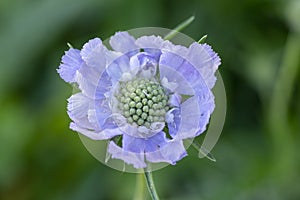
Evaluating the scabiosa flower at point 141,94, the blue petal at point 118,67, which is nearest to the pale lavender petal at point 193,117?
the scabiosa flower at point 141,94

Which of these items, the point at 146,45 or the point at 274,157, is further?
the point at 274,157

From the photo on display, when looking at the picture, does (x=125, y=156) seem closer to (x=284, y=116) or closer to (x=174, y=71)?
(x=174, y=71)

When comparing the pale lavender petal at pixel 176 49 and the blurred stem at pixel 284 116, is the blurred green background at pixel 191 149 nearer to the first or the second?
the blurred stem at pixel 284 116

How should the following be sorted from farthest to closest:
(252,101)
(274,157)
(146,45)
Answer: (252,101)
(274,157)
(146,45)

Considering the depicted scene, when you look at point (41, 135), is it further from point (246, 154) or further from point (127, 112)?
point (127, 112)

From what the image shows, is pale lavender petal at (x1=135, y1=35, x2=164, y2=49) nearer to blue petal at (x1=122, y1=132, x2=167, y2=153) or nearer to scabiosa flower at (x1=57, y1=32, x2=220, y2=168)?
scabiosa flower at (x1=57, y1=32, x2=220, y2=168)

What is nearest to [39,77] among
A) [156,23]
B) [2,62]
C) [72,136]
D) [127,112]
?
[2,62]

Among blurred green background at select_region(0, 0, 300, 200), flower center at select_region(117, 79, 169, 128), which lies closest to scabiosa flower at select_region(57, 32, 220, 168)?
flower center at select_region(117, 79, 169, 128)
